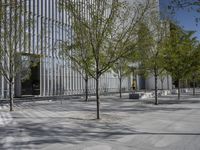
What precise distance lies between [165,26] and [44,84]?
2209 cm

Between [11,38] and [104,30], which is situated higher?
[11,38]

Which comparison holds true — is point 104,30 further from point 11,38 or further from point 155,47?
point 155,47

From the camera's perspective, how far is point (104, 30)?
48.7ft

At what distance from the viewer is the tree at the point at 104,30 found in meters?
14.9

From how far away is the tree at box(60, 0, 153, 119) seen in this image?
14916 mm

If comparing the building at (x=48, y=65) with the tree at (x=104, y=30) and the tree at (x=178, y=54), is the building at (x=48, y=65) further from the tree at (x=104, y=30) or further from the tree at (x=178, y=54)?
the tree at (x=104, y=30)

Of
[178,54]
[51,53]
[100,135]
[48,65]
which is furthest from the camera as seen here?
[51,53]

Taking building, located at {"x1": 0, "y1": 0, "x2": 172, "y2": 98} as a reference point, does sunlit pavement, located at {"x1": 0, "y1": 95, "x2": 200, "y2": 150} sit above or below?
below

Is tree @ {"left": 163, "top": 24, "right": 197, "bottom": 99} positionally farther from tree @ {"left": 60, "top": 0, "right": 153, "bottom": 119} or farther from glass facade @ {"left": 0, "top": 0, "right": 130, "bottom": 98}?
glass facade @ {"left": 0, "top": 0, "right": 130, "bottom": 98}

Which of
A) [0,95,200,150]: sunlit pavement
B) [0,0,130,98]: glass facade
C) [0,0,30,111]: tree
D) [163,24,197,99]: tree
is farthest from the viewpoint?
[0,0,130,98]: glass facade

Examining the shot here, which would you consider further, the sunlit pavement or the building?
the building

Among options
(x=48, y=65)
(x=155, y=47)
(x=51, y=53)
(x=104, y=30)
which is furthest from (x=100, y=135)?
(x=51, y=53)

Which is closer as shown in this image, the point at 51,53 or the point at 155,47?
the point at 155,47

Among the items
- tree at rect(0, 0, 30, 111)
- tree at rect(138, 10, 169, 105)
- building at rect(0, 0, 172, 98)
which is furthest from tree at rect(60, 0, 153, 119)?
building at rect(0, 0, 172, 98)
